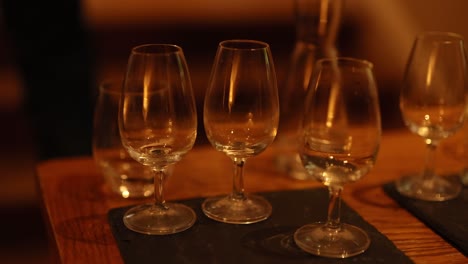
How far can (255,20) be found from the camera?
2715 mm

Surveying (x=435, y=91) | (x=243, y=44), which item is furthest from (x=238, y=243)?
(x=435, y=91)

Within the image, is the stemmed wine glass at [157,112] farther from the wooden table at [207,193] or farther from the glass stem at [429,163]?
the glass stem at [429,163]

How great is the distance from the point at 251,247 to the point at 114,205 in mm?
230

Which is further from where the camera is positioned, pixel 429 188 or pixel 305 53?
pixel 305 53

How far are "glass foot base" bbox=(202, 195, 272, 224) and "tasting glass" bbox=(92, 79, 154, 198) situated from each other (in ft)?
0.36

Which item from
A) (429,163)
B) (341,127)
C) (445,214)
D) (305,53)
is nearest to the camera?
(341,127)

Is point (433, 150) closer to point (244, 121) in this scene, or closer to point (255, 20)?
point (244, 121)

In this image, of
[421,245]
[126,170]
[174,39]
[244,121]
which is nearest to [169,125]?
[244,121]

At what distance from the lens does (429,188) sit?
102 cm

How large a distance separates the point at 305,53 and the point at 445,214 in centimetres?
38

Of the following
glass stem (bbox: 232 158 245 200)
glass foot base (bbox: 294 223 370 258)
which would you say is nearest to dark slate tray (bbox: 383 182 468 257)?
glass foot base (bbox: 294 223 370 258)

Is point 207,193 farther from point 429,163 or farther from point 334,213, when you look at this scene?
point 429,163

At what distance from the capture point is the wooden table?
833mm

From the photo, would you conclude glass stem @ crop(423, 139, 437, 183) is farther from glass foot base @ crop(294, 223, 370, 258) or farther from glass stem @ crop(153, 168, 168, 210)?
glass stem @ crop(153, 168, 168, 210)
